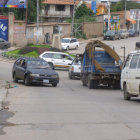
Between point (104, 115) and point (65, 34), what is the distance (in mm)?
57730

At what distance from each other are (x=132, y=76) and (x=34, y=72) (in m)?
8.66

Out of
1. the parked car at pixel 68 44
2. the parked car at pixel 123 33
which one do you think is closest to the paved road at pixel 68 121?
the parked car at pixel 68 44

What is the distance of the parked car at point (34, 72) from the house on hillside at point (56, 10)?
2560 inches

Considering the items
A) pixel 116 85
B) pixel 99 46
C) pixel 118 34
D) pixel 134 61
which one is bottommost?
pixel 116 85

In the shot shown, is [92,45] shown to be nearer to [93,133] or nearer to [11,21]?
[93,133]

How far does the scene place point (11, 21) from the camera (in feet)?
195

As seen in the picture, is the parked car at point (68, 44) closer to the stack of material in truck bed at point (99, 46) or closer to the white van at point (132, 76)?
the stack of material in truck bed at point (99, 46)

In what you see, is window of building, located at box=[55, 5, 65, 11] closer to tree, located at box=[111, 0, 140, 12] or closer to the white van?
tree, located at box=[111, 0, 140, 12]

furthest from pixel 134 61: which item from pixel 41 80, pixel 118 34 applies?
pixel 118 34

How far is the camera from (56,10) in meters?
92.0

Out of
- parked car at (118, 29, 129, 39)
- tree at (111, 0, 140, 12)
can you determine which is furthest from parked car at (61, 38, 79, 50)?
tree at (111, 0, 140, 12)

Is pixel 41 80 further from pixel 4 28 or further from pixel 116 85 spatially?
pixel 4 28

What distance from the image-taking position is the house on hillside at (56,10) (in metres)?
90.7

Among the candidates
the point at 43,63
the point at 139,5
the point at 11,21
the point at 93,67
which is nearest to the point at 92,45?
the point at 93,67
